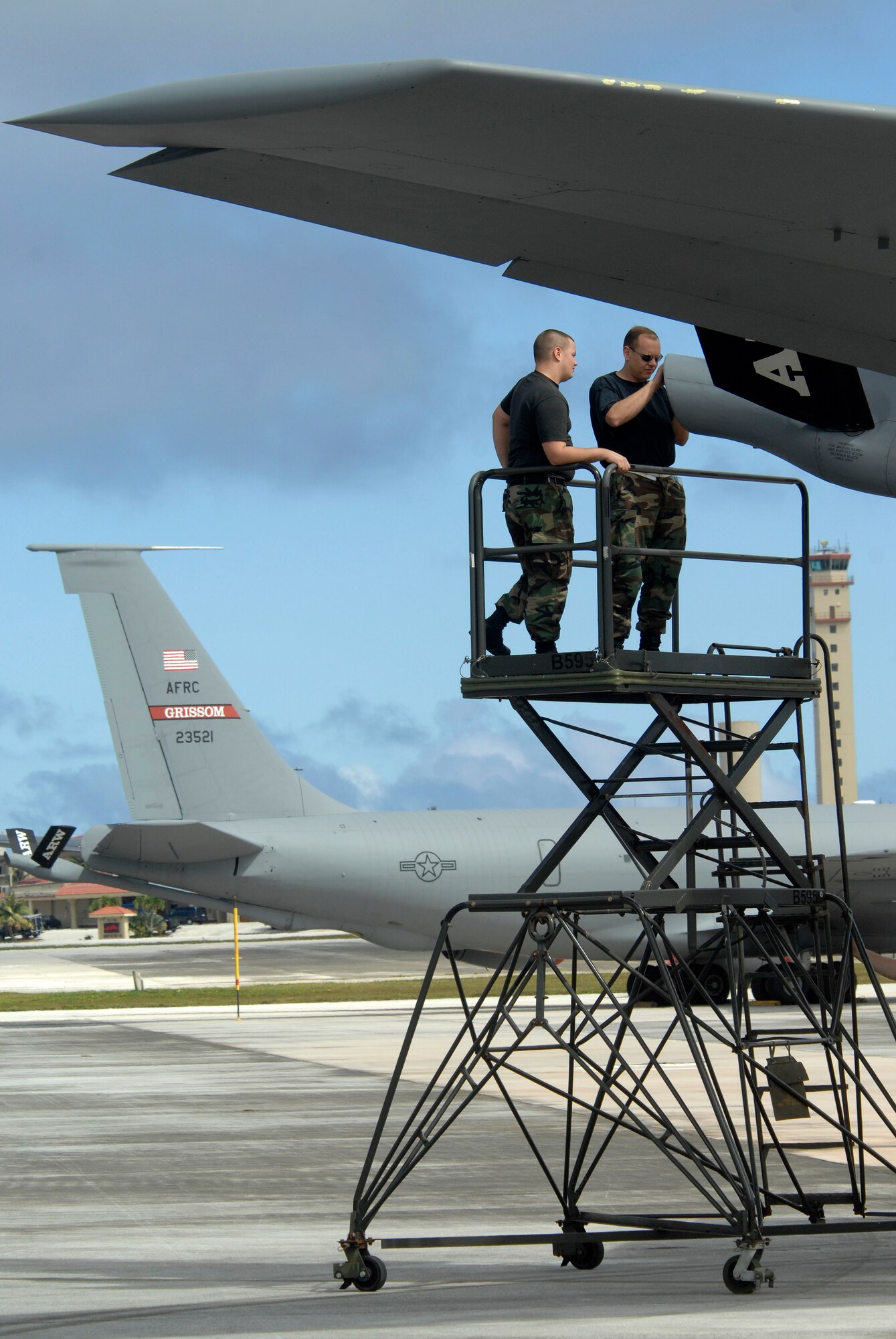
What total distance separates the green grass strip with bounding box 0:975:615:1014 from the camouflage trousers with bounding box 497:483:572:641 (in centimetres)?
2965

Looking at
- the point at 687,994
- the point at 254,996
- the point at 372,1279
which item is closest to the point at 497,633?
the point at 687,994

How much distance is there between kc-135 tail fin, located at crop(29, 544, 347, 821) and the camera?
3328cm

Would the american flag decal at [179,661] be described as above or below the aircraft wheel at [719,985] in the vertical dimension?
above

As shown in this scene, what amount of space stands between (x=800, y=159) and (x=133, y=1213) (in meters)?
9.48

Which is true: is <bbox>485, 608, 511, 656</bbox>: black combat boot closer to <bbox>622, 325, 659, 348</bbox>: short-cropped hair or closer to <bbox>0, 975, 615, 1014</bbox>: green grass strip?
<bbox>622, 325, 659, 348</bbox>: short-cropped hair

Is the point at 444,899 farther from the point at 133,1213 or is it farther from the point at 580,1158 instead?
the point at 580,1158

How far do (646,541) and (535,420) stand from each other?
3.31ft

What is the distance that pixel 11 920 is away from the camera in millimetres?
157250

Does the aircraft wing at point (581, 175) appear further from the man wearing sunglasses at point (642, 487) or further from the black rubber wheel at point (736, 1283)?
the black rubber wheel at point (736, 1283)

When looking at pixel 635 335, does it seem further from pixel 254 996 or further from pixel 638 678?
pixel 254 996

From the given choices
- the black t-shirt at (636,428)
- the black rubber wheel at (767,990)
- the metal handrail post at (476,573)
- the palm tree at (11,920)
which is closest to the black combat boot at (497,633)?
the metal handrail post at (476,573)

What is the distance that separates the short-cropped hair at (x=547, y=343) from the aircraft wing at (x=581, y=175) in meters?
1.49

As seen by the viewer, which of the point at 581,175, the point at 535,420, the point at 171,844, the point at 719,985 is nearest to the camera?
the point at 581,175

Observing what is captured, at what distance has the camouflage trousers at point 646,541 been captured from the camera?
9.35 metres
